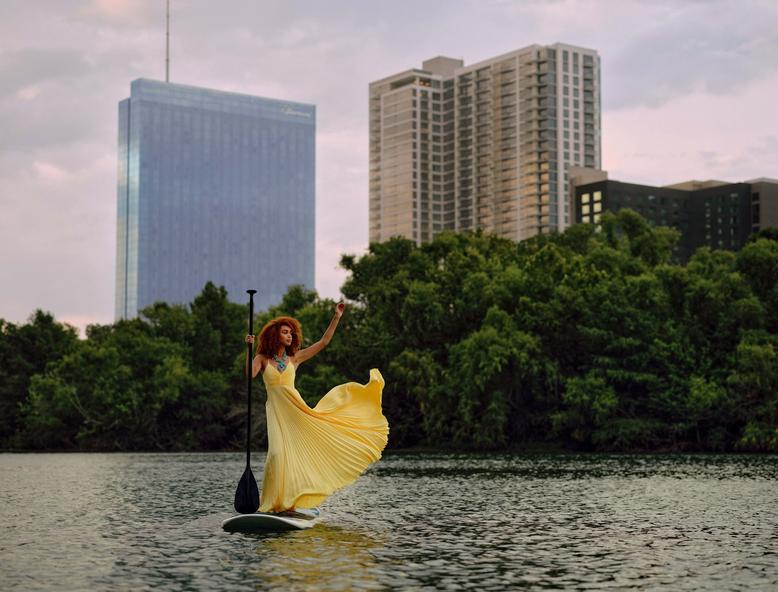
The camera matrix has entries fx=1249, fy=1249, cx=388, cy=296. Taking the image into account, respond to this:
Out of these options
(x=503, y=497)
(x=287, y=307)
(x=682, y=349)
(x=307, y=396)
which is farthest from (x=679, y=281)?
(x=503, y=497)

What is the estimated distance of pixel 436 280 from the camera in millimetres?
77438

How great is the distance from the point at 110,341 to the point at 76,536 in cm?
7480

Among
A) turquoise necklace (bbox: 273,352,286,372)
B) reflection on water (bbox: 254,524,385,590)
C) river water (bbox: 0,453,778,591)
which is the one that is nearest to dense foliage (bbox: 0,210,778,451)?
river water (bbox: 0,453,778,591)

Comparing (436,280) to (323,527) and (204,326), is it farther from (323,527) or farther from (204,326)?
(323,527)

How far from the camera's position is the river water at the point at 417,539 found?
13719 millimetres

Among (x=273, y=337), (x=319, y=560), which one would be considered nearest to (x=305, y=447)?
(x=273, y=337)

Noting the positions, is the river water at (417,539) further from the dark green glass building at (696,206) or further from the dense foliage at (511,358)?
the dark green glass building at (696,206)

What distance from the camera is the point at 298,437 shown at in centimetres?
1956

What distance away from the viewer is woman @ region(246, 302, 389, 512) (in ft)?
63.3

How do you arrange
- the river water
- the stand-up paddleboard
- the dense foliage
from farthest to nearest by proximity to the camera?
the dense foliage, the stand-up paddleboard, the river water

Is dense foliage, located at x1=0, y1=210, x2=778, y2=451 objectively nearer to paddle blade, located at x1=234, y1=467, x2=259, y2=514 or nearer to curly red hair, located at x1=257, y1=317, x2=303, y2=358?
curly red hair, located at x1=257, y1=317, x2=303, y2=358

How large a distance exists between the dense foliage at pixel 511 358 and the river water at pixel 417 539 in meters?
30.5

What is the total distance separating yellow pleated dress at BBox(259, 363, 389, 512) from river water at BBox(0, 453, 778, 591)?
725 millimetres

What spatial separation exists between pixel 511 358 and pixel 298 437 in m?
47.4
